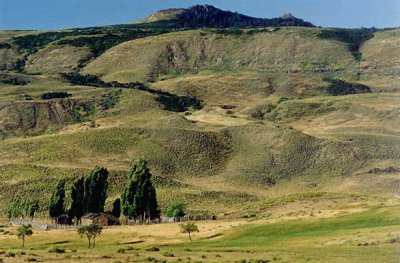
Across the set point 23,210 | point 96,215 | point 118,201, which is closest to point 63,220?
point 118,201

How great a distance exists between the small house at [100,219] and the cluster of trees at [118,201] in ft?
10.3

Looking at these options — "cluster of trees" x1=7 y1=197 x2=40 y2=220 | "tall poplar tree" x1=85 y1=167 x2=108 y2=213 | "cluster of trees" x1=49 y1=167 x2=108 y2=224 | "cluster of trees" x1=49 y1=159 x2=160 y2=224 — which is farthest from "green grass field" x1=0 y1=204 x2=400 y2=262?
"cluster of trees" x1=7 y1=197 x2=40 y2=220

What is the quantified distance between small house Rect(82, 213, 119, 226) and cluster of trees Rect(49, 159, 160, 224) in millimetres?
3135

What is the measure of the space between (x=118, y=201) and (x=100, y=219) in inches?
366

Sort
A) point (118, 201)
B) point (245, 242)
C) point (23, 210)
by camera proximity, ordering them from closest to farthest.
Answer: point (245, 242)
point (118, 201)
point (23, 210)

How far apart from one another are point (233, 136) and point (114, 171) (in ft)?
157

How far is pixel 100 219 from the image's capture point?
99.9m

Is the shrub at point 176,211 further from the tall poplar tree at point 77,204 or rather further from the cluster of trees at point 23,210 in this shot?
the cluster of trees at point 23,210

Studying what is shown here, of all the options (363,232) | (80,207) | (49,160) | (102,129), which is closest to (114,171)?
(49,160)

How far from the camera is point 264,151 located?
18338 centimetres

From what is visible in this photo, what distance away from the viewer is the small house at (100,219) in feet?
327

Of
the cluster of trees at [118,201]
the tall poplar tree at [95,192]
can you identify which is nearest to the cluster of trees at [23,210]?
the cluster of trees at [118,201]

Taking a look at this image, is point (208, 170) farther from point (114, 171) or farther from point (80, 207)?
point (80, 207)

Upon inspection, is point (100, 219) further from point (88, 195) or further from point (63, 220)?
point (63, 220)
